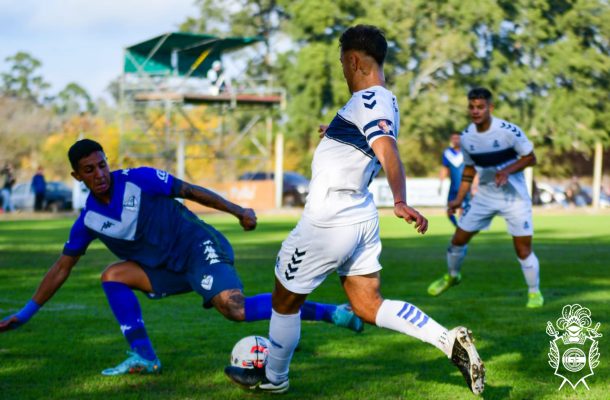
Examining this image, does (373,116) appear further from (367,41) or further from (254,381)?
(254,381)

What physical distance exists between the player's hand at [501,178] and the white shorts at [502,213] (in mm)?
551

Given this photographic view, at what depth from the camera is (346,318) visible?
599 centimetres

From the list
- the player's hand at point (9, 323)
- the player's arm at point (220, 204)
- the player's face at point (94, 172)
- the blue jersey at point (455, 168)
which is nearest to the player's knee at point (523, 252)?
the player's arm at point (220, 204)

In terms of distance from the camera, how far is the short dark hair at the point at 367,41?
5.04m

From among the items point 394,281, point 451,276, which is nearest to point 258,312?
point 451,276

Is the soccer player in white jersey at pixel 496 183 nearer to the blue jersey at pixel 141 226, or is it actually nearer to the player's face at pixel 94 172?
the blue jersey at pixel 141 226

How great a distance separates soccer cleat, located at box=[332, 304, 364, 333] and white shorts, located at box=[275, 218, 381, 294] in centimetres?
78

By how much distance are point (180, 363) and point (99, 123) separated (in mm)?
71515

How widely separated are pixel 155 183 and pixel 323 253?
5.44 ft

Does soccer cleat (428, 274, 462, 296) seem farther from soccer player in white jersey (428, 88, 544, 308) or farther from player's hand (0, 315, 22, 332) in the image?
player's hand (0, 315, 22, 332)

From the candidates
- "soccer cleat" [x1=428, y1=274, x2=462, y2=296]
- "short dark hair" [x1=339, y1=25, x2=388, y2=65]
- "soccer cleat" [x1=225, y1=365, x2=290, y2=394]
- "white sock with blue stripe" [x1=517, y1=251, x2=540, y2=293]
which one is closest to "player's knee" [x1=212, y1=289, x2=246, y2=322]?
"soccer cleat" [x1=225, y1=365, x2=290, y2=394]

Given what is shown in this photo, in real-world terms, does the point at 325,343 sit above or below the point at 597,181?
above

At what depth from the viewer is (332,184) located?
16.7ft

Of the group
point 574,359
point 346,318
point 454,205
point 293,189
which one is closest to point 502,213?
point 454,205
